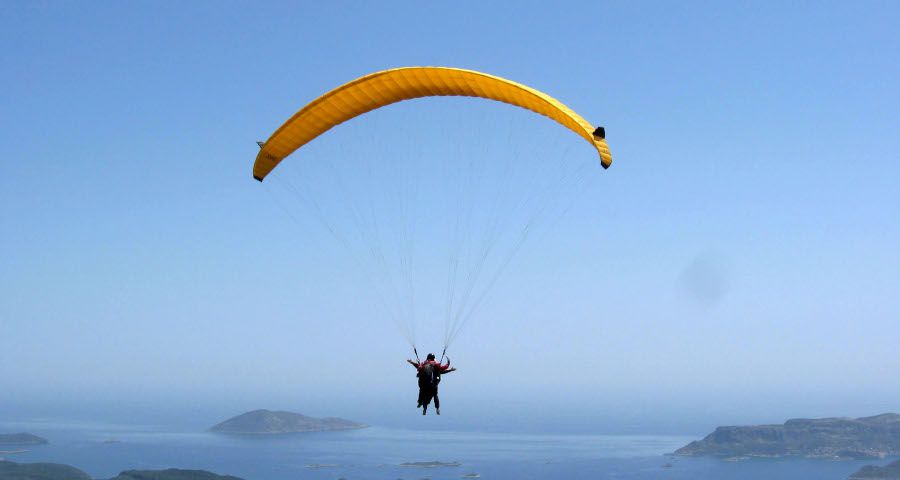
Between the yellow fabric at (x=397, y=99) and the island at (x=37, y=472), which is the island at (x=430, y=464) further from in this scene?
the yellow fabric at (x=397, y=99)

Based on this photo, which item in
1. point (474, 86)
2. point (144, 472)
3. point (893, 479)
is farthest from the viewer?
point (893, 479)

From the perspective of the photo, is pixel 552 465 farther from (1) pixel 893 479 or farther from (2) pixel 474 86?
(2) pixel 474 86

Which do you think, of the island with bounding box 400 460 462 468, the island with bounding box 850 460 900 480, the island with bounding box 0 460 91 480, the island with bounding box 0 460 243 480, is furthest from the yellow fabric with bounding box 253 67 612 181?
the island with bounding box 850 460 900 480

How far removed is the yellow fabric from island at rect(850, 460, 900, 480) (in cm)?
19231

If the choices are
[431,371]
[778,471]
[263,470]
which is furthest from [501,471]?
[431,371]

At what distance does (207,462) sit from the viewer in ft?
645

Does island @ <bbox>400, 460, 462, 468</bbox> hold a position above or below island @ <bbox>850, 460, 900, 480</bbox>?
above

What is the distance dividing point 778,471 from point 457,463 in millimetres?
81397

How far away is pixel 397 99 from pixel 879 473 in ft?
643

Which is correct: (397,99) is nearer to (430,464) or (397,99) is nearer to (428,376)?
(428,376)

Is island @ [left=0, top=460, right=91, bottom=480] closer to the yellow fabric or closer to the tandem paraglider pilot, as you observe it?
the yellow fabric

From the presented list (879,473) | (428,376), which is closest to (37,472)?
(428,376)

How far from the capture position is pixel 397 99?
21.2 meters

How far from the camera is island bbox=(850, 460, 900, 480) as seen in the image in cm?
17575
